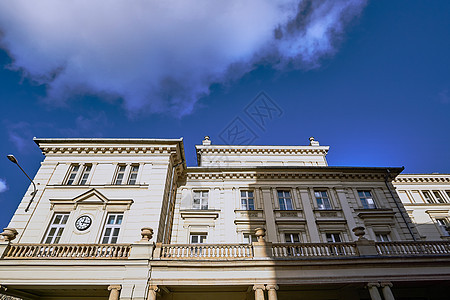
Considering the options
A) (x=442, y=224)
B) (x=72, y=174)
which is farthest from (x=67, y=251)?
(x=442, y=224)

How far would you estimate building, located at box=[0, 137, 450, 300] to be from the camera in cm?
1189

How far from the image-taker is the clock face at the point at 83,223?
14.2 m

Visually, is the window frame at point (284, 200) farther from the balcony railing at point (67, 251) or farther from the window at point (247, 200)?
the balcony railing at point (67, 251)

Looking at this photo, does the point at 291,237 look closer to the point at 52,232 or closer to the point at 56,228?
the point at 56,228

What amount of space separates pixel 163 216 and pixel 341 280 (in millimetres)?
10691

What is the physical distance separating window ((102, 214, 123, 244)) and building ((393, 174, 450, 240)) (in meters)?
27.9

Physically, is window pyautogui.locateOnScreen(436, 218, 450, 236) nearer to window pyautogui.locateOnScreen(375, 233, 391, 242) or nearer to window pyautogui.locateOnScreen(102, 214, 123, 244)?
window pyautogui.locateOnScreen(375, 233, 391, 242)

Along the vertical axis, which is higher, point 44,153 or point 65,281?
point 44,153

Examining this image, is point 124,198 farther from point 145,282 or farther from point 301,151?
point 301,151

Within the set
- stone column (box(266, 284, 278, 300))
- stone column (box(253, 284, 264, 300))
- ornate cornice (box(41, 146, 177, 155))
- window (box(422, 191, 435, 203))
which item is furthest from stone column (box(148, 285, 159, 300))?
window (box(422, 191, 435, 203))

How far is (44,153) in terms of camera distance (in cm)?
1739

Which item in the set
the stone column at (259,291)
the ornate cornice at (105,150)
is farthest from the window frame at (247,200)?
the stone column at (259,291)

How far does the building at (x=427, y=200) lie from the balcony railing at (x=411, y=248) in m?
12.5

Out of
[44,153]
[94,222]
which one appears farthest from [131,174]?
[44,153]
